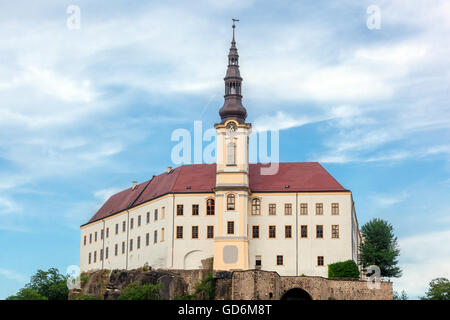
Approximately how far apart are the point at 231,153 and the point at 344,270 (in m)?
16.2

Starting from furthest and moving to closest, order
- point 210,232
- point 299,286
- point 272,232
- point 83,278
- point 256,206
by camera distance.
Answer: point 83,278
point 256,206
point 210,232
point 272,232
point 299,286

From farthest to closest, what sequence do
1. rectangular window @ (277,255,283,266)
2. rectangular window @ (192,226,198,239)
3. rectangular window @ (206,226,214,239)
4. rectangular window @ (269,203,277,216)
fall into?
1. rectangular window @ (192,226,198,239)
2. rectangular window @ (206,226,214,239)
3. rectangular window @ (269,203,277,216)
4. rectangular window @ (277,255,283,266)

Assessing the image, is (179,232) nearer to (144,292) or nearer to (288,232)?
(144,292)

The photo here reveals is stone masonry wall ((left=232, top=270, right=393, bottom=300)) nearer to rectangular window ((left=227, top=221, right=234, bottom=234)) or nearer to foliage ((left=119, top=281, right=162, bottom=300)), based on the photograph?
rectangular window ((left=227, top=221, right=234, bottom=234))

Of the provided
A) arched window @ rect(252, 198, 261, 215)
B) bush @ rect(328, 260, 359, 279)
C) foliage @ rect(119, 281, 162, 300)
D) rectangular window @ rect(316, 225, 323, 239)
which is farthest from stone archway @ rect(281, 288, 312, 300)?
foliage @ rect(119, 281, 162, 300)

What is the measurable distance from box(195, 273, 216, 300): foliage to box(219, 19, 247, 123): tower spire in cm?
1609

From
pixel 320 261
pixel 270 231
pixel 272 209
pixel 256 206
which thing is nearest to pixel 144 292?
pixel 270 231

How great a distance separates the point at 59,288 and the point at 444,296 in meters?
44.9

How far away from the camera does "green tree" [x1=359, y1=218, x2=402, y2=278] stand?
9269 cm

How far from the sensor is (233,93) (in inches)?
3858

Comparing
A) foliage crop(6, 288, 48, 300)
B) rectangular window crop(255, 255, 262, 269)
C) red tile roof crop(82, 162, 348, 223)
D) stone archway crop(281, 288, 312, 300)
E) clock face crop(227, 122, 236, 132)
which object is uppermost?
clock face crop(227, 122, 236, 132)

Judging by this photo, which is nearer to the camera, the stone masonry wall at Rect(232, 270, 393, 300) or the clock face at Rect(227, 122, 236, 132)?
the stone masonry wall at Rect(232, 270, 393, 300)

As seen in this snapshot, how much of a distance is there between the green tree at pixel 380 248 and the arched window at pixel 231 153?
14.5 m

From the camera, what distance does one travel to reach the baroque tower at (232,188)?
94.1 m
